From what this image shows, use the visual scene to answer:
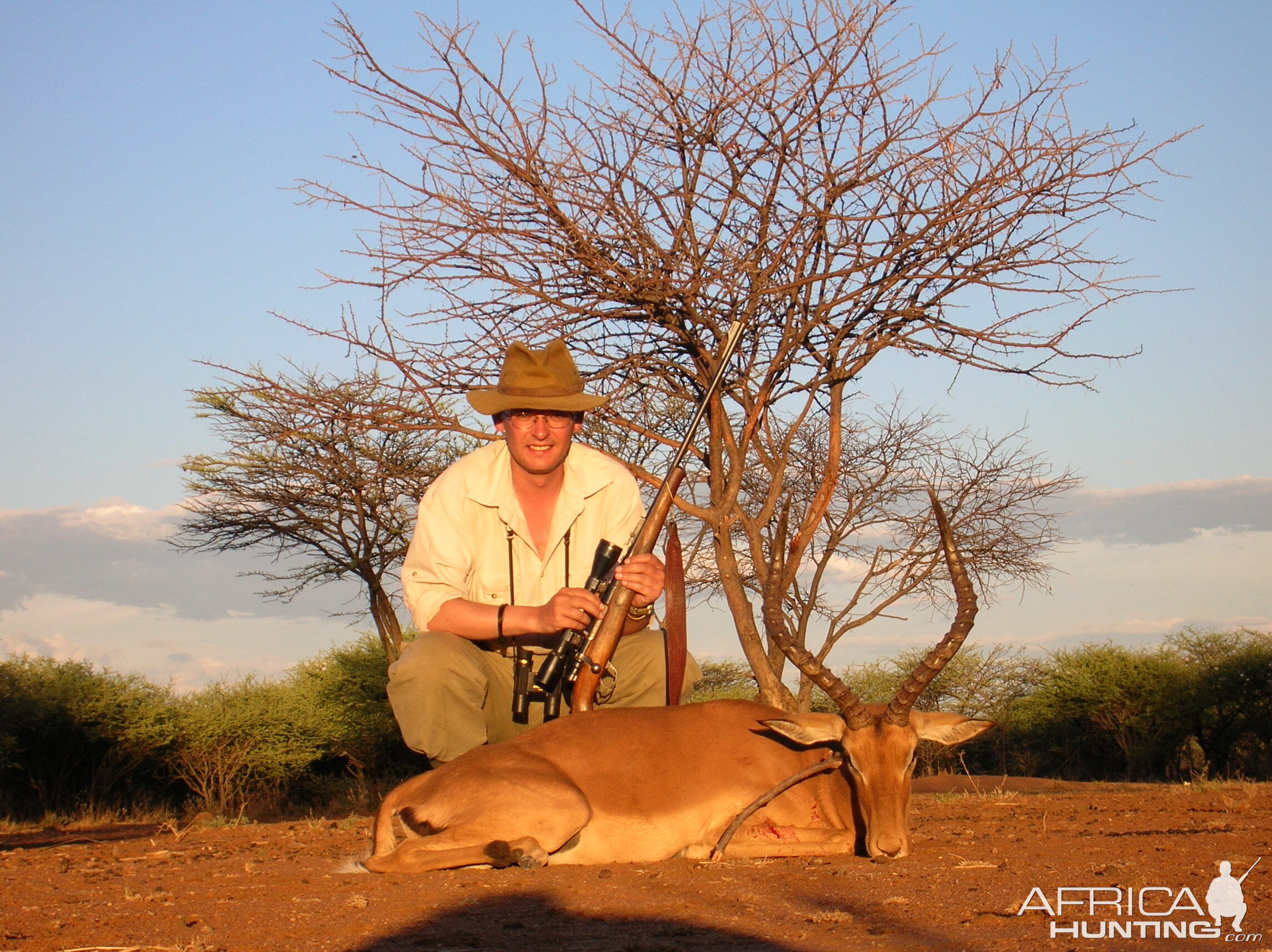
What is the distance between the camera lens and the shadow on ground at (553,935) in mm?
3037

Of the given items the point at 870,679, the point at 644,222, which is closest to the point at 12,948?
the point at 644,222

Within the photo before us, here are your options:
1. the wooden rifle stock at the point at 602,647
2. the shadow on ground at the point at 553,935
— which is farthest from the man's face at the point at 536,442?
the shadow on ground at the point at 553,935

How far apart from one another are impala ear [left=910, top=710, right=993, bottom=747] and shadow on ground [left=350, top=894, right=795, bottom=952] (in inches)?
78.1

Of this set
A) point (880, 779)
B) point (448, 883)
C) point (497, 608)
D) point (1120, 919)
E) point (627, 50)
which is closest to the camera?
point (1120, 919)

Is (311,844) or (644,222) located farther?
(644,222)

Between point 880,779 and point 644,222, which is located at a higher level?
point 644,222

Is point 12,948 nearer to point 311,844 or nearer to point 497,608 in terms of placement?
point 497,608

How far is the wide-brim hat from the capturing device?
5707mm

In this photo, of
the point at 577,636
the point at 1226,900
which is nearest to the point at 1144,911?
the point at 1226,900

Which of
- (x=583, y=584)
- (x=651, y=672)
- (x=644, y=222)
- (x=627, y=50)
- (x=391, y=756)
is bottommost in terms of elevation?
(x=391, y=756)

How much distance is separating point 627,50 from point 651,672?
561 centimetres

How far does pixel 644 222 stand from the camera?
9.69m

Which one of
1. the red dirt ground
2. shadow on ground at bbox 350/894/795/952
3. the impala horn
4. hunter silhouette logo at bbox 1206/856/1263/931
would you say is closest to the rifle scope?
the red dirt ground

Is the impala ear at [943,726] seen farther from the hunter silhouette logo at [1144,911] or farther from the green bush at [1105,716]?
the green bush at [1105,716]
